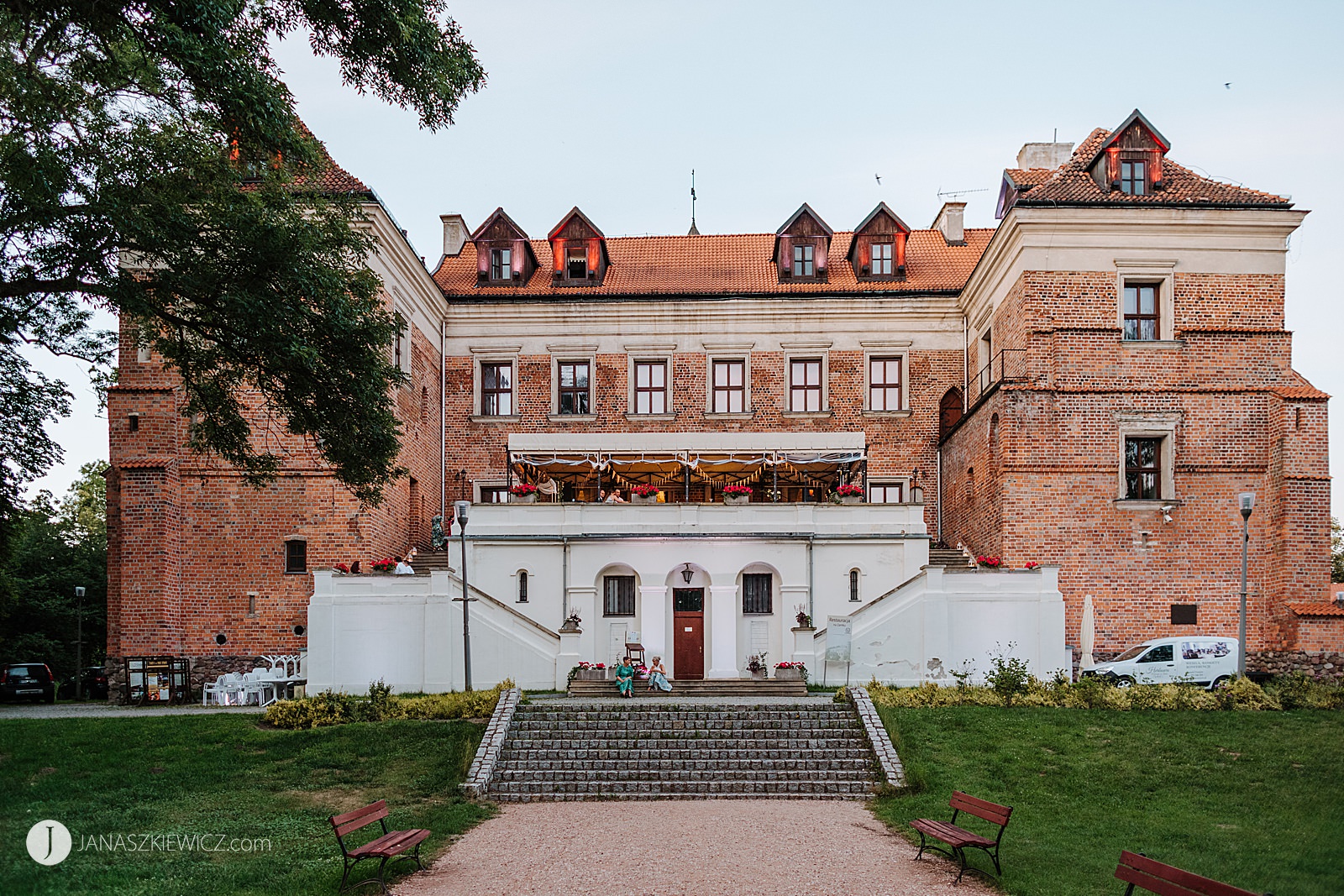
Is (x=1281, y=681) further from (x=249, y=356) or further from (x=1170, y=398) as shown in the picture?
(x=249, y=356)

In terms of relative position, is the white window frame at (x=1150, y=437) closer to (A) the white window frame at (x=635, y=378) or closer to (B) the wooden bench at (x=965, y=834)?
(A) the white window frame at (x=635, y=378)

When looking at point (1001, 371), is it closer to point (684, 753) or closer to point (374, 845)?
point (684, 753)

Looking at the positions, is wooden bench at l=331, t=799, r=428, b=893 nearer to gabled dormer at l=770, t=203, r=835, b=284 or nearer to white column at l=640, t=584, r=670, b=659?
white column at l=640, t=584, r=670, b=659

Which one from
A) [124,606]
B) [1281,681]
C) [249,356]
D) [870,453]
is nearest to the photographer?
[249,356]

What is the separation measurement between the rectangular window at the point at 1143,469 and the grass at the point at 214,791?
16.7m

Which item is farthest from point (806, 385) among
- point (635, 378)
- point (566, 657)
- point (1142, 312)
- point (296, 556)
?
point (296, 556)

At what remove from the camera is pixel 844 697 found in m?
20.3

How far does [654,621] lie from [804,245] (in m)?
13.6

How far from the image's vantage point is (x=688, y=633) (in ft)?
85.4

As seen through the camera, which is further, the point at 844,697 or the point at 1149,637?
the point at 1149,637

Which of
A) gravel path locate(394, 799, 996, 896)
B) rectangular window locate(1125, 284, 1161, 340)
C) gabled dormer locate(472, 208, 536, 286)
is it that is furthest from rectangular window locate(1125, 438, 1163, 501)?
gabled dormer locate(472, 208, 536, 286)

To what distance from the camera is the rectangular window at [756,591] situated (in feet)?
86.0

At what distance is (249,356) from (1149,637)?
2055cm

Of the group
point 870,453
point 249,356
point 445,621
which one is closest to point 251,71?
point 249,356
